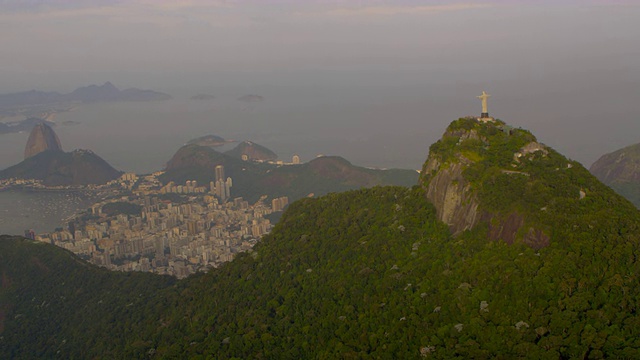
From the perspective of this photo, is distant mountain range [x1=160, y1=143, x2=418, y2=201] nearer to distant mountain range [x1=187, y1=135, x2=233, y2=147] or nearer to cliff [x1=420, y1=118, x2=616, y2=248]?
distant mountain range [x1=187, y1=135, x2=233, y2=147]

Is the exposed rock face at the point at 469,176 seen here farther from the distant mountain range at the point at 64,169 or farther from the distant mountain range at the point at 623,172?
the distant mountain range at the point at 64,169

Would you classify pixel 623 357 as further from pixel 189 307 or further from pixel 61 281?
pixel 61 281

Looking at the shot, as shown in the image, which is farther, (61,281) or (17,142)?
(17,142)

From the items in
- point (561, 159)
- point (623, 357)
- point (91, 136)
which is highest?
point (561, 159)

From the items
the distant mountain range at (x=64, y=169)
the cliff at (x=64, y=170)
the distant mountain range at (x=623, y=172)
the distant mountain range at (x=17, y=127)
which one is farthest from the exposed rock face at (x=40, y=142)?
the distant mountain range at (x=623, y=172)

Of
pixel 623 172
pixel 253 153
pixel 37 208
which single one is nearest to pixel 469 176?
pixel 623 172

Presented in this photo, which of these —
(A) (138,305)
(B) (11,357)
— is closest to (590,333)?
(A) (138,305)
